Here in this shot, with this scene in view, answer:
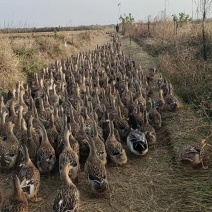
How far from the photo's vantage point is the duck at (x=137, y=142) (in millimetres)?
7660

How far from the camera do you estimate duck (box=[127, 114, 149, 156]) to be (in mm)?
7660

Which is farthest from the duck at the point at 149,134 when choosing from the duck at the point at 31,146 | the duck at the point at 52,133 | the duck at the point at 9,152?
the duck at the point at 9,152

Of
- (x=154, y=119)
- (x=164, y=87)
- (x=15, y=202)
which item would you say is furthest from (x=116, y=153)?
(x=164, y=87)

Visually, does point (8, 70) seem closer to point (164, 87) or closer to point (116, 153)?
point (164, 87)

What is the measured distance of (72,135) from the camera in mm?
7711

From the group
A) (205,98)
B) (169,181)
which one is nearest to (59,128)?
(169,181)

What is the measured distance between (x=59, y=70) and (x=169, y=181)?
9.14 m

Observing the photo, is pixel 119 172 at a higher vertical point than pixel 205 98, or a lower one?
lower

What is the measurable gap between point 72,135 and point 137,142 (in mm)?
1408

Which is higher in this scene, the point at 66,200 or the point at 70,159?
the point at 70,159

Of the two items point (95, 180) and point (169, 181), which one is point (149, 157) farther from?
point (95, 180)

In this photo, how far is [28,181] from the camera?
595 centimetres

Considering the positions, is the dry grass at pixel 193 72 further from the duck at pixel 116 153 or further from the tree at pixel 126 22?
the tree at pixel 126 22

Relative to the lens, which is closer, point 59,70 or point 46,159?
point 46,159
